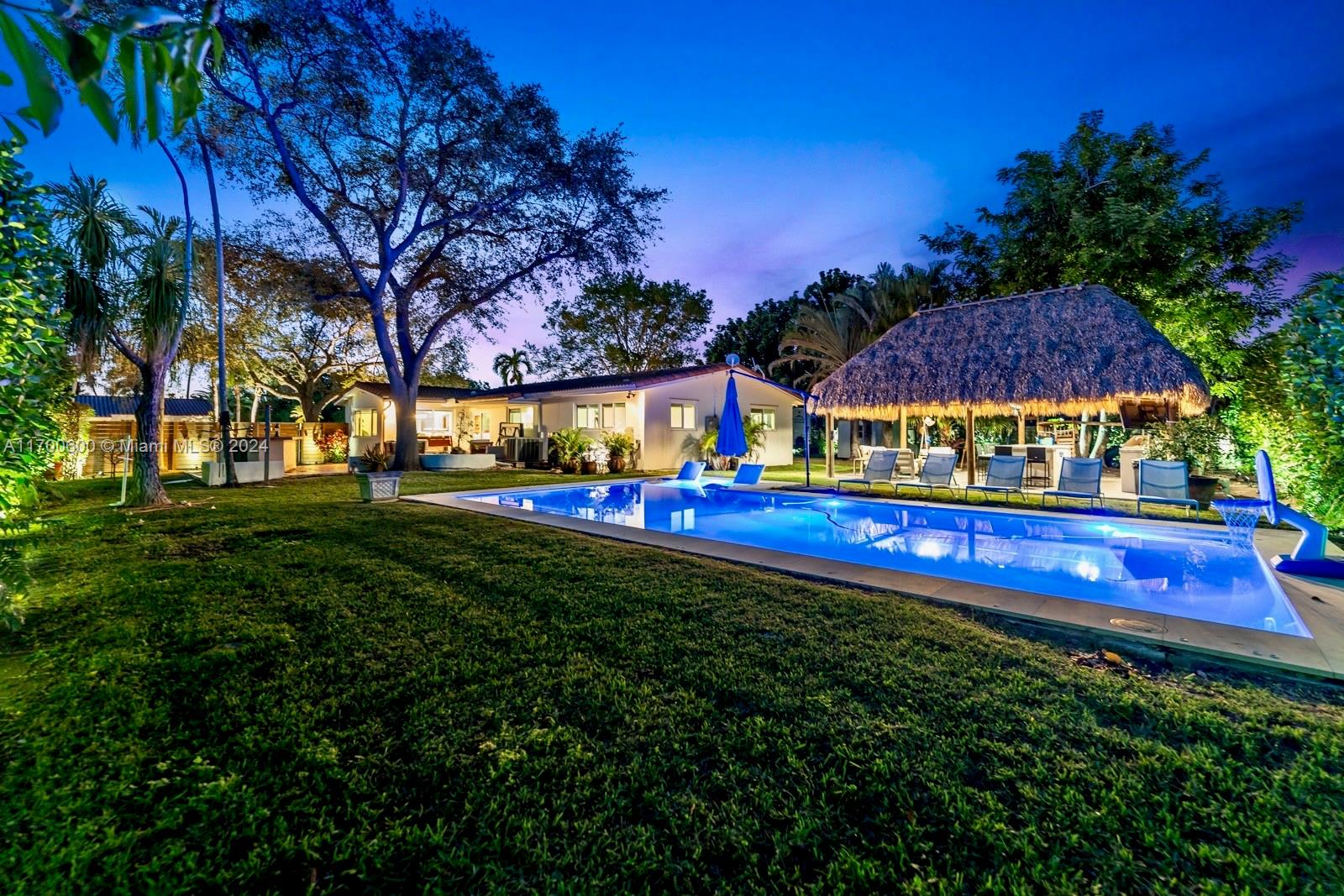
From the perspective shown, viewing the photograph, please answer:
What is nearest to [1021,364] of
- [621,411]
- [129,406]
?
[621,411]

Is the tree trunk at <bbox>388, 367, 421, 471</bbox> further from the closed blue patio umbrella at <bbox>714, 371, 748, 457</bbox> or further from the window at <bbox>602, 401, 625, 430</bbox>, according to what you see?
the closed blue patio umbrella at <bbox>714, 371, 748, 457</bbox>

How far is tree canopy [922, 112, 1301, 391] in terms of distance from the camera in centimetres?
1770

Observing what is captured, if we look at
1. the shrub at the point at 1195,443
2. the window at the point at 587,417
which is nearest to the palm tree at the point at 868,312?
the window at the point at 587,417

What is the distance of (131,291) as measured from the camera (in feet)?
34.8

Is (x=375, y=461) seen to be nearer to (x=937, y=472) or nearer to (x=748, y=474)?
(x=748, y=474)

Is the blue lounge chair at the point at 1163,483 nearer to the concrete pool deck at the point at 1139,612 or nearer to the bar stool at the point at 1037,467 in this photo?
the concrete pool deck at the point at 1139,612

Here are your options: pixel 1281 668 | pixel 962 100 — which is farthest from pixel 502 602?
pixel 962 100

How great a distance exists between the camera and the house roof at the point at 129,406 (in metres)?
36.5

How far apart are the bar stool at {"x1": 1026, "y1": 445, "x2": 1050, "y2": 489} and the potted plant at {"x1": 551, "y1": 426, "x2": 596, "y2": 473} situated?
1324 cm

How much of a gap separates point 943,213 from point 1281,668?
30.4m

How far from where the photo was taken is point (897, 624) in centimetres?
452

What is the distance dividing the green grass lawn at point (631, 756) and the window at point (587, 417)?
1813cm

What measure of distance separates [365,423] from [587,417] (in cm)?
1460

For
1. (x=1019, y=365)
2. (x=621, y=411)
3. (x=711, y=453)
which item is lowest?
(x=711, y=453)
